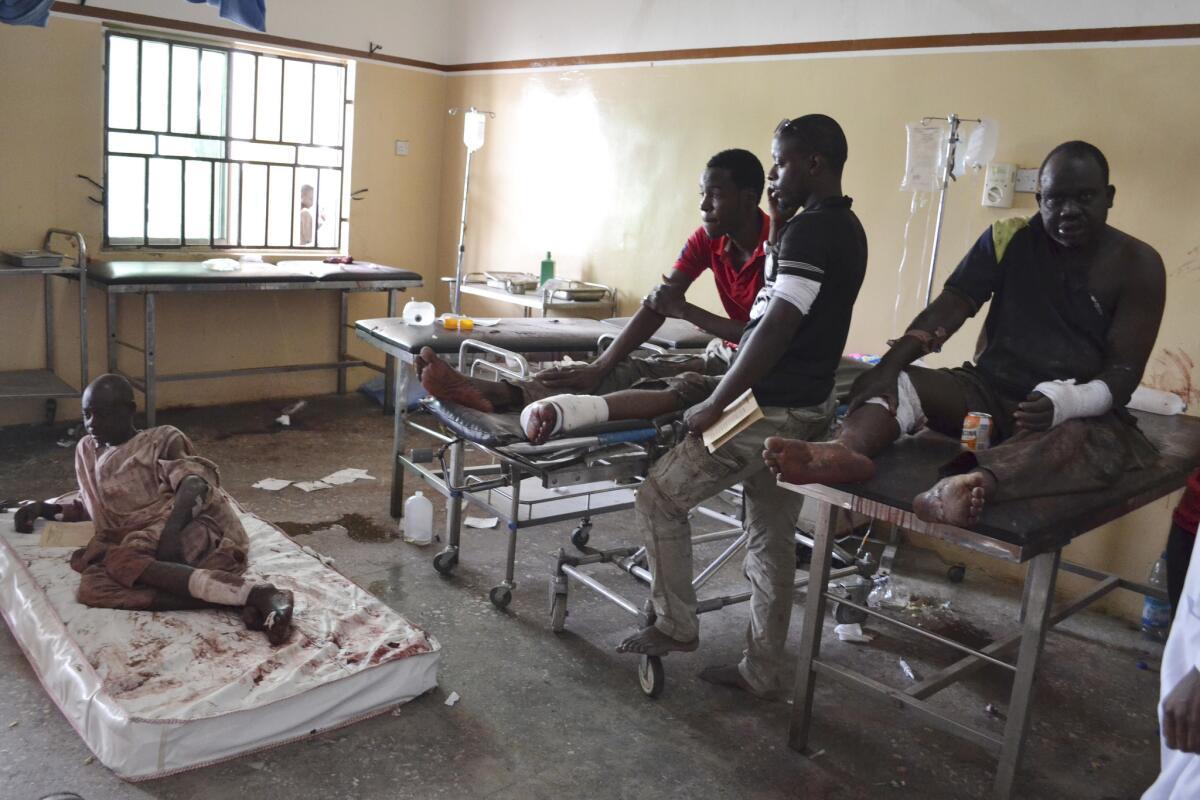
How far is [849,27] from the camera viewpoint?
482cm

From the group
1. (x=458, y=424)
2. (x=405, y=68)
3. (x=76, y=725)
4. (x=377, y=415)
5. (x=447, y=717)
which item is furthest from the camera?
(x=405, y=68)

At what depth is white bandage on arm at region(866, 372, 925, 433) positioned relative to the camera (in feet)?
9.45

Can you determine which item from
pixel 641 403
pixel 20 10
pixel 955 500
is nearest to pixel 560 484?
pixel 641 403

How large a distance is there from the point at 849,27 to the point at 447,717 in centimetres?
374

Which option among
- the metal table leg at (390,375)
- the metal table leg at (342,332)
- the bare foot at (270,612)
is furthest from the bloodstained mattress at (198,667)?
the metal table leg at (342,332)

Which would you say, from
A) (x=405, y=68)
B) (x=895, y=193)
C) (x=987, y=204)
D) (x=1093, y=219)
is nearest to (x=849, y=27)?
(x=895, y=193)

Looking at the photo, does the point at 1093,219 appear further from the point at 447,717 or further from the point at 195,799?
the point at 195,799

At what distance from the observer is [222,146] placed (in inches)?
246

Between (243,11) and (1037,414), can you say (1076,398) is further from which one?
(243,11)

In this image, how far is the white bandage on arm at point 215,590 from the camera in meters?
3.03

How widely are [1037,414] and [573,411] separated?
1.37 m

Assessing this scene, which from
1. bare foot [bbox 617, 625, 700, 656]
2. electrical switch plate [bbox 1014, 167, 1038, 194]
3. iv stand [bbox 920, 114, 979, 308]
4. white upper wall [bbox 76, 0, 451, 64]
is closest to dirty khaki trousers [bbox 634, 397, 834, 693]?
bare foot [bbox 617, 625, 700, 656]

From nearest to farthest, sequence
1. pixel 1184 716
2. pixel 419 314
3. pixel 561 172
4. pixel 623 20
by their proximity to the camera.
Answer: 1. pixel 1184 716
2. pixel 419 314
3. pixel 623 20
4. pixel 561 172

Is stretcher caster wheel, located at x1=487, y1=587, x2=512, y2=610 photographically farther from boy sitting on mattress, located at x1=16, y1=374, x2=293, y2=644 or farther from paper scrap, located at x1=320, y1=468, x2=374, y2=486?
paper scrap, located at x1=320, y1=468, x2=374, y2=486
